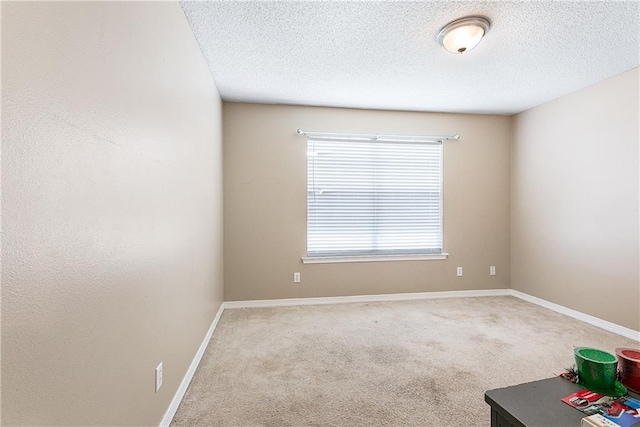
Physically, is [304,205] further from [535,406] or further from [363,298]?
[535,406]

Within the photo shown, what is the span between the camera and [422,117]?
4121 mm

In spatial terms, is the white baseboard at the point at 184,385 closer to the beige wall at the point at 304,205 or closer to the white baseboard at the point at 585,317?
the beige wall at the point at 304,205

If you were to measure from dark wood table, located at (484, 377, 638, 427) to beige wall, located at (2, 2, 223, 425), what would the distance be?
1.33 m

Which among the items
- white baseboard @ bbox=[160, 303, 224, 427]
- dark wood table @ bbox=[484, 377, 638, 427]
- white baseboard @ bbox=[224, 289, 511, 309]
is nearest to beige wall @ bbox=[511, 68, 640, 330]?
white baseboard @ bbox=[224, 289, 511, 309]

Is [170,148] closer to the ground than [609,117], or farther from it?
closer to the ground

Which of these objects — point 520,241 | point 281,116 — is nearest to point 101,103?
point 281,116

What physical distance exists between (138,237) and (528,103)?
4.42 m

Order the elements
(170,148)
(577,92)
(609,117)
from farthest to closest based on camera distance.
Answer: (577,92)
(609,117)
(170,148)

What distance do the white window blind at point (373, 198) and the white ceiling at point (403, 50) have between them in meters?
0.65

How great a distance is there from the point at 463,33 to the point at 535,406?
7.50 ft

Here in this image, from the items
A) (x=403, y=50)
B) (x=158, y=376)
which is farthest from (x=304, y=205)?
(x=158, y=376)

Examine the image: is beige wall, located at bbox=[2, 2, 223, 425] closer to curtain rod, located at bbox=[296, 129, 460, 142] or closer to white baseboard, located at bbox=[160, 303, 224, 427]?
white baseboard, located at bbox=[160, 303, 224, 427]

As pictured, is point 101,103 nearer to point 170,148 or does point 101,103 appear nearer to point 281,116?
point 170,148

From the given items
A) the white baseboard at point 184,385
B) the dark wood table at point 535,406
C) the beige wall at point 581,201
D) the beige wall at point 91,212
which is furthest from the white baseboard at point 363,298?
the dark wood table at point 535,406
